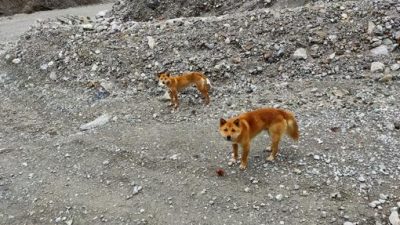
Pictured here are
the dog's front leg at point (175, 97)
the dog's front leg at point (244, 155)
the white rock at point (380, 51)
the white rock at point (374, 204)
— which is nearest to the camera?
the white rock at point (374, 204)

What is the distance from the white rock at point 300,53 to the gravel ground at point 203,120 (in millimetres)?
27

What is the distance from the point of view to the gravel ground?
5.93m

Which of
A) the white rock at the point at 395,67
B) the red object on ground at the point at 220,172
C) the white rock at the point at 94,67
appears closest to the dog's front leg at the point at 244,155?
the red object on ground at the point at 220,172

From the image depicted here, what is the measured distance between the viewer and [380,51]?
8531 millimetres

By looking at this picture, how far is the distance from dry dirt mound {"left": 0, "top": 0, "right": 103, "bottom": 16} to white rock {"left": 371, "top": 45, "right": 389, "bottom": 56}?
65.9 ft

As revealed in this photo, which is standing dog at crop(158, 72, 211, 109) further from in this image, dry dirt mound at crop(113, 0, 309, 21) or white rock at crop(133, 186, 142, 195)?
dry dirt mound at crop(113, 0, 309, 21)

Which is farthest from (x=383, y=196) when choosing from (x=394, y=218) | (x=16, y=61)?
(x=16, y=61)

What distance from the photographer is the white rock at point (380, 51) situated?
8500 millimetres

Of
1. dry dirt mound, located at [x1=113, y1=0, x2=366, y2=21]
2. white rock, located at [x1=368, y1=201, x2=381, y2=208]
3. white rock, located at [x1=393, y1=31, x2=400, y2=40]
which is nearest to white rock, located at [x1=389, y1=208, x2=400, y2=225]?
white rock, located at [x1=368, y1=201, x2=381, y2=208]

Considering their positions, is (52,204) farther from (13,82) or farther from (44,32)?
(44,32)

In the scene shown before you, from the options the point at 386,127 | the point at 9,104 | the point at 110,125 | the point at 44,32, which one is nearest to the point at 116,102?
the point at 110,125

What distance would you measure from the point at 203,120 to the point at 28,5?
19.6 meters

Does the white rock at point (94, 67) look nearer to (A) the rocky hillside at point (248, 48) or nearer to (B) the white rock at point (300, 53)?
(A) the rocky hillside at point (248, 48)

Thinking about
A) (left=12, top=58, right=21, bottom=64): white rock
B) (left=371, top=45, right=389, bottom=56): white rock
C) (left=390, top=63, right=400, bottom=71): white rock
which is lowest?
(left=390, top=63, right=400, bottom=71): white rock
